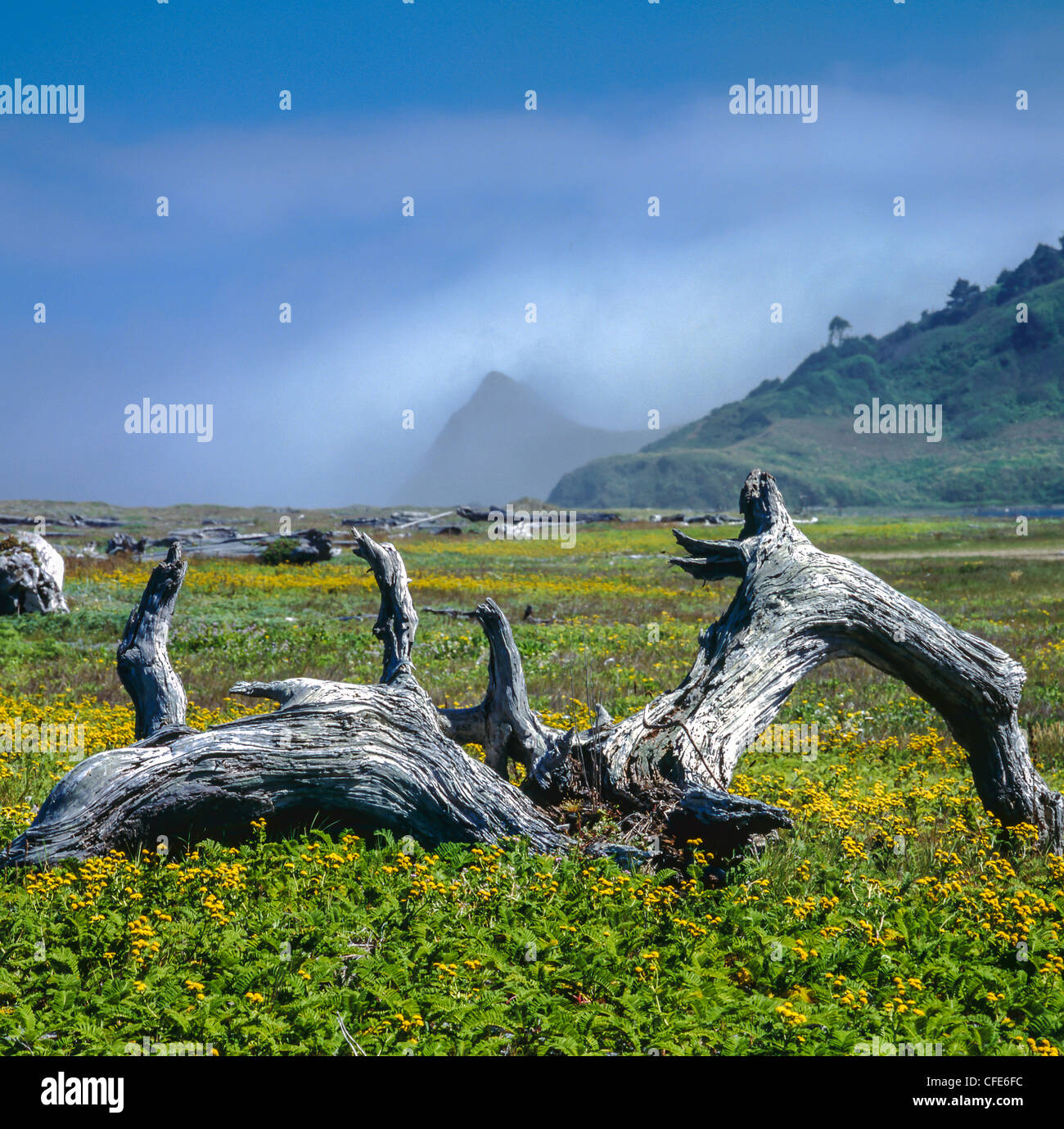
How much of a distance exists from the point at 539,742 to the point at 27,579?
63.5ft

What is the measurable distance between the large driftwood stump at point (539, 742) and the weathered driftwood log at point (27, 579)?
16.2 metres

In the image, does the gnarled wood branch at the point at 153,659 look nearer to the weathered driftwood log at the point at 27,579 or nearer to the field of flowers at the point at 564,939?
the field of flowers at the point at 564,939

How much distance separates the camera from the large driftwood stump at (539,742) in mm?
6660

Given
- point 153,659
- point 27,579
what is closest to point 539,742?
point 153,659

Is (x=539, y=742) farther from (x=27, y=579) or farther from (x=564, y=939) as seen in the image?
(x=27, y=579)

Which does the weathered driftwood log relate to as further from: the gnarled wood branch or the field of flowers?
the gnarled wood branch

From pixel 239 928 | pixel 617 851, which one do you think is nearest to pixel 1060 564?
pixel 617 851

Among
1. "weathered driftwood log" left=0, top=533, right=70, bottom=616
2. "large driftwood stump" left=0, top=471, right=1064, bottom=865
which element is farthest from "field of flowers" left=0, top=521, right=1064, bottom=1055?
"weathered driftwood log" left=0, top=533, right=70, bottom=616

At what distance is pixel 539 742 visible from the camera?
8.68 meters

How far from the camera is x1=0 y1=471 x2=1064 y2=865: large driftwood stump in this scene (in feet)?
21.9

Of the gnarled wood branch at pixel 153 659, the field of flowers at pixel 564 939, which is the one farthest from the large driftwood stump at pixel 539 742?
the field of flowers at pixel 564 939

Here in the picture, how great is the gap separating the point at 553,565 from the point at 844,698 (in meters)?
30.3

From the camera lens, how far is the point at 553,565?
44.5m

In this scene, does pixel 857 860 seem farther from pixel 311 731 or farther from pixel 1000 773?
pixel 311 731
